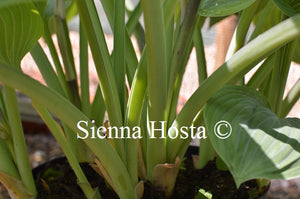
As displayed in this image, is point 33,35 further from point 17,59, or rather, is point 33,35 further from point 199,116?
point 199,116

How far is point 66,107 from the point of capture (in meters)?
0.20

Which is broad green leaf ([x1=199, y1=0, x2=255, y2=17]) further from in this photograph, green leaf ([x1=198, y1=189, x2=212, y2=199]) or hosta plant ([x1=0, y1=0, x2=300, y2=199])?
green leaf ([x1=198, y1=189, x2=212, y2=199])

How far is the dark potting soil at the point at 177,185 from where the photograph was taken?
0.95 feet

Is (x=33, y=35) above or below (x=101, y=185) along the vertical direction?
above

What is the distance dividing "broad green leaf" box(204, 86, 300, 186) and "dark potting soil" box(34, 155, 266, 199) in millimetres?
92

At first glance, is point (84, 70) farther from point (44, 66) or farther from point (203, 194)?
point (203, 194)

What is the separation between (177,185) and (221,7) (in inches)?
6.1

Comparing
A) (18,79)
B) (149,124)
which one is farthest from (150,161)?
(18,79)

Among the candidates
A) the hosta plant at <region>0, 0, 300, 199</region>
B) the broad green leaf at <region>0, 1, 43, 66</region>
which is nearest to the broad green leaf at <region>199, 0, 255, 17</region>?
the hosta plant at <region>0, 0, 300, 199</region>

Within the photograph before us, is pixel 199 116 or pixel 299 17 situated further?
pixel 199 116

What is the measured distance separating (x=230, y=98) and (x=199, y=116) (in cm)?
6

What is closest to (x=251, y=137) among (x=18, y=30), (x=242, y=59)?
(x=242, y=59)

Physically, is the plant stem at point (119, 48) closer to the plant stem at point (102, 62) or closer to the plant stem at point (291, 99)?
the plant stem at point (102, 62)

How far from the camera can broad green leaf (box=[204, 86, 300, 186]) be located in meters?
0.18
